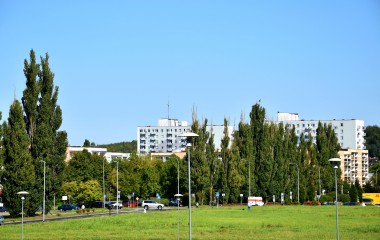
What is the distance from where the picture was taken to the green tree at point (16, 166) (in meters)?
83.4

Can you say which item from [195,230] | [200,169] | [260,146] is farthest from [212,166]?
[195,230]

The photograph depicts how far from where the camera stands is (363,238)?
49000mm

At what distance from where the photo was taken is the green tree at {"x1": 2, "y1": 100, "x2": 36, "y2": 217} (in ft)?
274

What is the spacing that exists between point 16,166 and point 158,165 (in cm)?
7039

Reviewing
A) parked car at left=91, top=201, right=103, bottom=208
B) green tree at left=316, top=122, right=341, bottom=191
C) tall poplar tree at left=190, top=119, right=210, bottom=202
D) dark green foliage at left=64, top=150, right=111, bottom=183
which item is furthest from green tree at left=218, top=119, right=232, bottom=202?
green tree at left=316, top=122, right=341, bottom=191

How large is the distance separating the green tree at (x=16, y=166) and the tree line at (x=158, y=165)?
0.36 ft

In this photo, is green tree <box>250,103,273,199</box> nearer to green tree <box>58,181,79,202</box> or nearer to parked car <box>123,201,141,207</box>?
parked car <box>123,201,141,207</box>

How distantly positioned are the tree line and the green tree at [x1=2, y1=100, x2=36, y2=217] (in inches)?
4.3

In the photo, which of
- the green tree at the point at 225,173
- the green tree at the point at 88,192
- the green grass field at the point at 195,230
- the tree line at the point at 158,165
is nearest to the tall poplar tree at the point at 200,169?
the tree line at the point at 158,165

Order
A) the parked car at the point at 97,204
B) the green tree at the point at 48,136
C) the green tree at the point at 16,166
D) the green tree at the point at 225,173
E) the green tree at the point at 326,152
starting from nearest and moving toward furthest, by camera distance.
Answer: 1. the green tree at the point at 16,166
2. the green tree at the point at 48,136
3. the parked car at the point at 97,204
4. the green tree at the point at 225,173
5. the green tree at the point at 326,152

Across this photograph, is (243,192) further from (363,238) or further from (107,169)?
(363,238)

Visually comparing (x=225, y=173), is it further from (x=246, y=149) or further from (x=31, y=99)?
(x=31, y=99)

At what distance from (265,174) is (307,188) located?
17199 millimetres

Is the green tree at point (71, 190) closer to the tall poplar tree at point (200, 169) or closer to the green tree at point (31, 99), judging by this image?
the tall poplar tree at point (200, 169)
